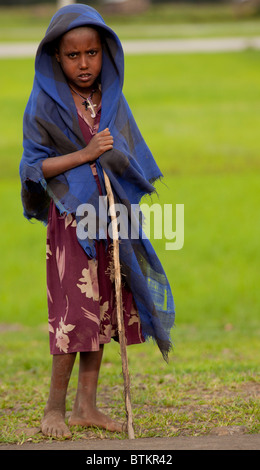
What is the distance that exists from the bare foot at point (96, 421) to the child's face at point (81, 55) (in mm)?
1584

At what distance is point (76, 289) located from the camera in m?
A: 3.88

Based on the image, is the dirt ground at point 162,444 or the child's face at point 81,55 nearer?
the dirt ground at point 162,444

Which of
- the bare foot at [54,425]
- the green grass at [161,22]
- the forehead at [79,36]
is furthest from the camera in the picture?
the green grass at [161,22]

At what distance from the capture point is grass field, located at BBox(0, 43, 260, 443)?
4.53 metres

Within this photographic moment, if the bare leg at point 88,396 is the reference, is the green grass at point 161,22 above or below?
above

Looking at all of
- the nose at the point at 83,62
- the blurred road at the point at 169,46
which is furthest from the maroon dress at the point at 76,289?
the blurred road at the point at 169,46

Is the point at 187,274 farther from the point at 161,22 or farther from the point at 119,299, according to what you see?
the point at 161,22

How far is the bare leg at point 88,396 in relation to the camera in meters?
4.07

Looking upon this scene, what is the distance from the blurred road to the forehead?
A: 23035 millimetres

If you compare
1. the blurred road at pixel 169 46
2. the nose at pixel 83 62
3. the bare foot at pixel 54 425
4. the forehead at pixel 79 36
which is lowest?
the bare foot at pixel 54 425

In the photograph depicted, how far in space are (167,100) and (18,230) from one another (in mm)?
9723

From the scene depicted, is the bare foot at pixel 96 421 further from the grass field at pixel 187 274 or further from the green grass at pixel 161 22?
the green grass at pixel 161 22

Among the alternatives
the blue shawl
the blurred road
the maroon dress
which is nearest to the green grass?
the blurred road

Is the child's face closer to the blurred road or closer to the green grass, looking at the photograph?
the blurred road
